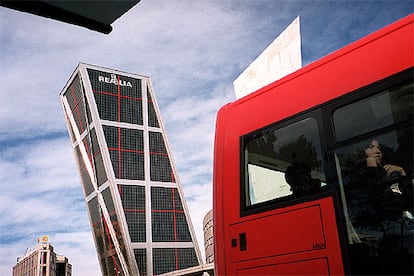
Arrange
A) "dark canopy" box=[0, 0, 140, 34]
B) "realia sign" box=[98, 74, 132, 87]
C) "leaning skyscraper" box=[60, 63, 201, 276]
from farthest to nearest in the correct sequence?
1. "realia sign" box=[98, 74, 132, 87]
2. "leaning skyscraper" box=[60, 63, 201, 276]
3. "dark canopy" box=[0, 0, 140, 34]

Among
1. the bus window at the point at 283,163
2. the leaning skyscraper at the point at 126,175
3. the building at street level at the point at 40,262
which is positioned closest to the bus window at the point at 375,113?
the bus window at the point at 283,163

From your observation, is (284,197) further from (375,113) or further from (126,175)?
(126,175)

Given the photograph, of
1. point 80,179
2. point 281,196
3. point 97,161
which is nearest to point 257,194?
point 281,196

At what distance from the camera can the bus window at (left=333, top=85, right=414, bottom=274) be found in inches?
118

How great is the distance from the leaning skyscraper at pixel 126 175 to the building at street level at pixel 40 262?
5449cm

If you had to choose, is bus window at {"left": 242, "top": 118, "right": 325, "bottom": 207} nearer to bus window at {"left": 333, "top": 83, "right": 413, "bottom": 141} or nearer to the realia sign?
bus window at {"left": 333, "top": 83, "right": 413, "bottom": 141}

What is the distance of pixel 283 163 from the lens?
3.81 metres

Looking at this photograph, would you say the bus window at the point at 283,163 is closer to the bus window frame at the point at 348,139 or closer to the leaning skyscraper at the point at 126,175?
the bus window frame at the point at 348,139

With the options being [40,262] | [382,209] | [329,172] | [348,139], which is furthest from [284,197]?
[40,262]

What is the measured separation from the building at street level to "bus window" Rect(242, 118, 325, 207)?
10780cm

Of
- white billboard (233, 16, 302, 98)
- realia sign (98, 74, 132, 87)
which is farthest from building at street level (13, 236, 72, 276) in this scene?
white billboard (233, 16, 302, 98)

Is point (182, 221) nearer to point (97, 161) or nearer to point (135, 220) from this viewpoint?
point (135, 220)

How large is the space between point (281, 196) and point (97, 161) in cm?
5007

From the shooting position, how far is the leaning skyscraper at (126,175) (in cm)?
5122
